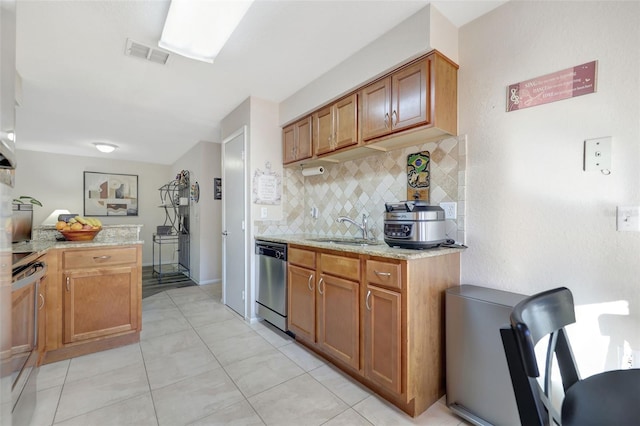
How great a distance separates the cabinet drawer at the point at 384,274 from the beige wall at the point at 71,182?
620cm

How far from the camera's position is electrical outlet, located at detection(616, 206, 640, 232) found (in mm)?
1255

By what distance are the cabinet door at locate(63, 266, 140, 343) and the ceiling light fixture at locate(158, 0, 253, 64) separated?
6.16ft

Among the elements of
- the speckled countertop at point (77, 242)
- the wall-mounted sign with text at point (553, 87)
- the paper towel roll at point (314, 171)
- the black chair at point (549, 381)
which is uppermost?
the wall-mounted sign with text at point (553, 87)

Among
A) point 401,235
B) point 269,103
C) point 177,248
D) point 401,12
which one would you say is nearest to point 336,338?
point 401,235

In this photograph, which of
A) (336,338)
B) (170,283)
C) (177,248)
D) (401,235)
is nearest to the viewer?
(401,235)

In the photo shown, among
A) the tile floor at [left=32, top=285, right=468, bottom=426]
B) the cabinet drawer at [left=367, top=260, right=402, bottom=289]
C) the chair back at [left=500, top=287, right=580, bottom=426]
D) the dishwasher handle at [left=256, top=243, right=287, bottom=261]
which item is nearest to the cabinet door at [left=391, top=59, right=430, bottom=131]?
the cabinet drawer at [left=367, top=260, right=402, bottom=289]

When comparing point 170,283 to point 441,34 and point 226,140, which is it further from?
point 441,34

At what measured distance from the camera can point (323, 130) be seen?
101 inches

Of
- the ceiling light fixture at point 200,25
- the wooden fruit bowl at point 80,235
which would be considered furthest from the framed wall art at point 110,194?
the ceiling light fixture at point 200,25

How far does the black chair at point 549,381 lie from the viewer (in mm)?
663

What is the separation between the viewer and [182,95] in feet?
Result: 9.71

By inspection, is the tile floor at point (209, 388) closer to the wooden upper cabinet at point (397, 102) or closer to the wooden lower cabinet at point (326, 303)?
the wooden lower cabinet at point (326, 303)

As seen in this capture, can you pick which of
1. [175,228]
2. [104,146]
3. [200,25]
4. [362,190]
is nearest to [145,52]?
[200,25]

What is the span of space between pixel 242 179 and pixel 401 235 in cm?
201
